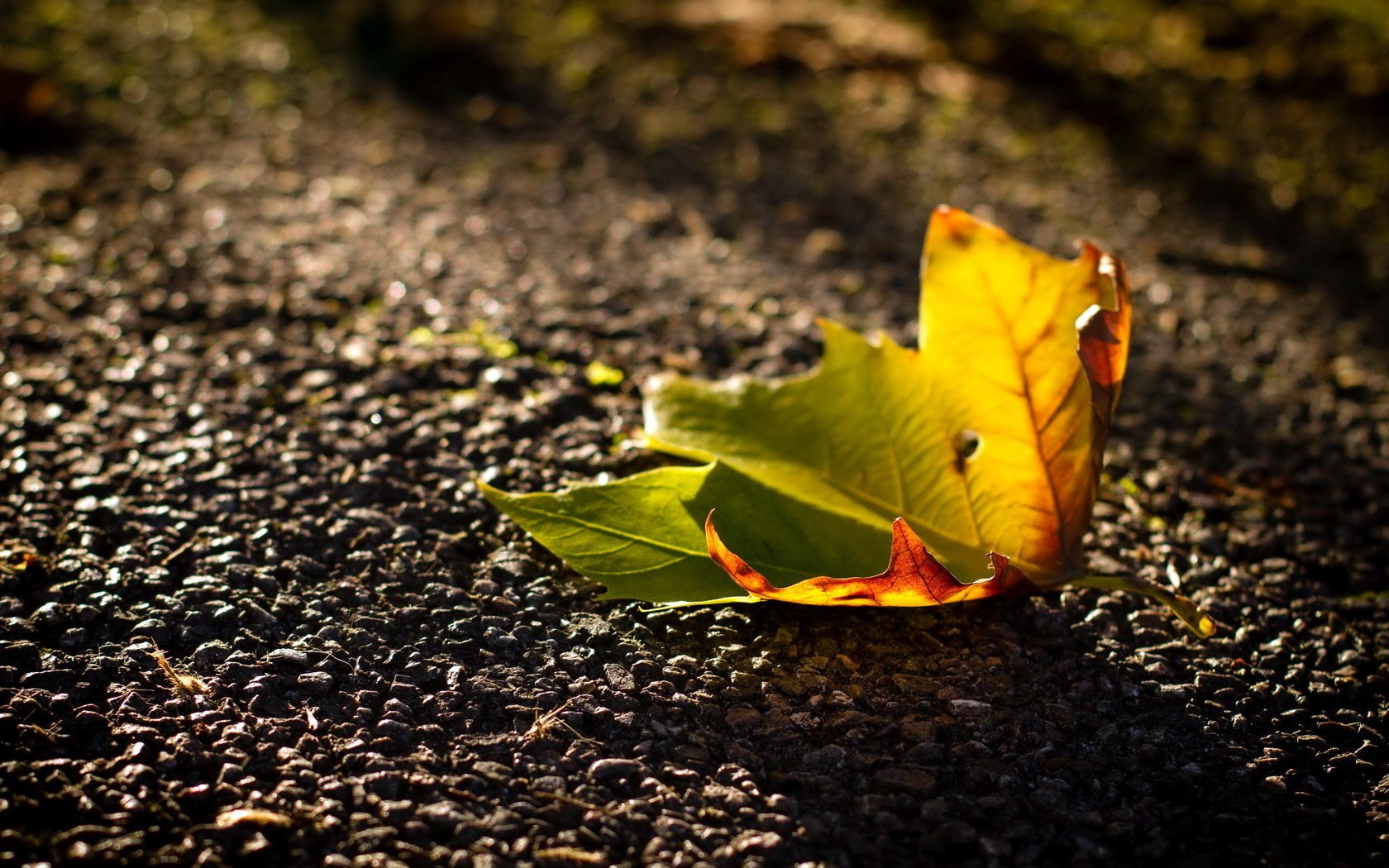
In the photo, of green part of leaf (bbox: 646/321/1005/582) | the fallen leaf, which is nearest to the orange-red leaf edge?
the fallen leaf

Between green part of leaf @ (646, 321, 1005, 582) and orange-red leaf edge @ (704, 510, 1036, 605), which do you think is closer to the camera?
orange-red leaf edge @ (704, 510, 1036, 605)

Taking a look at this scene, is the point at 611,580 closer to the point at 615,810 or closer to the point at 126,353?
the point at 615,810

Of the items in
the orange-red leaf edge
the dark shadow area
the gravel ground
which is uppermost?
the dark shadow area

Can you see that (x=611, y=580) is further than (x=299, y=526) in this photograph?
No

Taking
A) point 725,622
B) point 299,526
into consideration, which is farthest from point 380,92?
point 725,622

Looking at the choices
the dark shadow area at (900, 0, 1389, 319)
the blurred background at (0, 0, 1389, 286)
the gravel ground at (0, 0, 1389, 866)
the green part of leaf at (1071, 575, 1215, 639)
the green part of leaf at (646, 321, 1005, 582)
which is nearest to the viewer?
the gravel ground at (0, 0, 1389, 866)

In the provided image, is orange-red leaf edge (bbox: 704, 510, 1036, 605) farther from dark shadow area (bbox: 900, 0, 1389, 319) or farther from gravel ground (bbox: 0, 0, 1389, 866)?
dark shadow area (bbox: 900, 0, 1389, 319)

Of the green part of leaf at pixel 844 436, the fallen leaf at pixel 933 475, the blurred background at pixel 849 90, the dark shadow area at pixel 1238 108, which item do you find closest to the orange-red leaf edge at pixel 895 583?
the fallen leaf at pixel 933 475


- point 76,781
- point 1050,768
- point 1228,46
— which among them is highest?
point 1228,46
